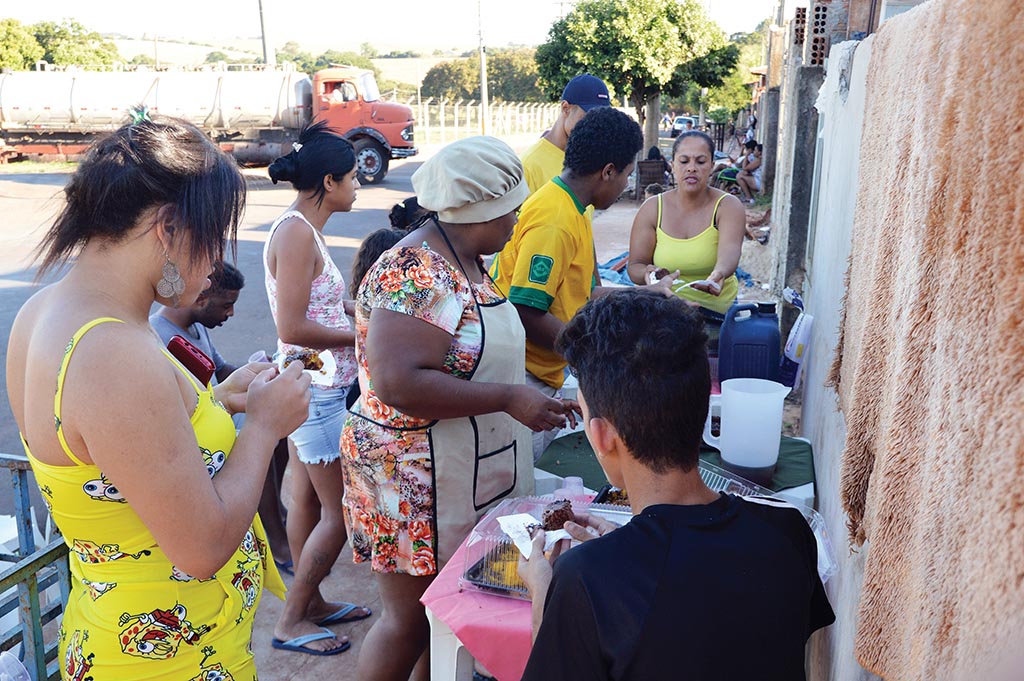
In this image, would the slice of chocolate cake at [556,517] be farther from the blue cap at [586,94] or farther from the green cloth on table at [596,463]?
the blue cap at [586,94]

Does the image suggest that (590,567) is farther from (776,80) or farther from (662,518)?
(776,80)

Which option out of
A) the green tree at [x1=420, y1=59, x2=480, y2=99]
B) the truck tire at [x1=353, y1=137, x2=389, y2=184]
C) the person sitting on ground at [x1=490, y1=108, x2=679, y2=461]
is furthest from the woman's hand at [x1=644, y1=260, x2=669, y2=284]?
the green tree at [x1=420, y1=59, x2=480, y2=99]

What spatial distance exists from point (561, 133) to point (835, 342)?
2.24 metres

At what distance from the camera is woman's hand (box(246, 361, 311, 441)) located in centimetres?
167

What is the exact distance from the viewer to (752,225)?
508 inches

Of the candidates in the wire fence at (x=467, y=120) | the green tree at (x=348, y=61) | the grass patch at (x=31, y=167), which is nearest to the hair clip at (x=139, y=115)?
the grass patch at (x=31, y=167)

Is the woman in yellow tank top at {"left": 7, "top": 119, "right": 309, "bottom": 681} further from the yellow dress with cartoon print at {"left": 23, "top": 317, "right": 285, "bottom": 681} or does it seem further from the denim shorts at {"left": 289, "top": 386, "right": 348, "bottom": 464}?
the denim shorts at {"left": 289, "top": 386, "right": 348, "bottom": 464}

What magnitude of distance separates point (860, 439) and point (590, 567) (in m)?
0.49

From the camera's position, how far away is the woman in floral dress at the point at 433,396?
7.23ft

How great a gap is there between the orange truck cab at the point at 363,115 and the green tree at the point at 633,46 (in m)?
5.28

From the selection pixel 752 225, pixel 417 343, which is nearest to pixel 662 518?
pixel 417 343

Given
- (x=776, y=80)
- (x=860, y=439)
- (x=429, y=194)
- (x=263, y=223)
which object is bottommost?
(x=263, y=223)

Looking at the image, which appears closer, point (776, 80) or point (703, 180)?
point (703, 180)

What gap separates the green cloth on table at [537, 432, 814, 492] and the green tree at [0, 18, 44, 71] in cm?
3597
